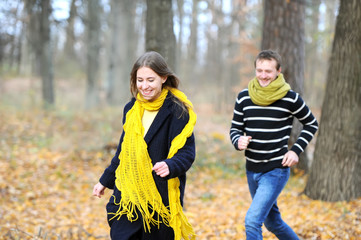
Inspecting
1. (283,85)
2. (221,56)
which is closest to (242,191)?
(283,85)

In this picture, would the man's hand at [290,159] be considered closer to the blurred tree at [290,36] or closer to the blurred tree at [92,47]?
the blurred tree at [290,36]

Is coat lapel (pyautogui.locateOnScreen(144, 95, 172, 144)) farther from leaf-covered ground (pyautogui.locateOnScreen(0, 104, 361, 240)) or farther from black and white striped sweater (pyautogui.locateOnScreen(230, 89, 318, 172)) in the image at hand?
leaf-covered ground (pyautogui.locateOnScreen(0, 104, 361, 240))

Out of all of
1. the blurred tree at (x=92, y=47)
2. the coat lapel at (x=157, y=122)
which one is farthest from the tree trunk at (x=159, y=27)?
the blurred tree at (x=92, y=47)

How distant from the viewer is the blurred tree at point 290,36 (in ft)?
23.0

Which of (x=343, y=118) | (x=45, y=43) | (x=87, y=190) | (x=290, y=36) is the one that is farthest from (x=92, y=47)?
(x=343, y=118)

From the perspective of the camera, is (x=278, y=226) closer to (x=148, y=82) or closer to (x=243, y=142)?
(x=243, y=142)

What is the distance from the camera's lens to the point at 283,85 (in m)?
3.29

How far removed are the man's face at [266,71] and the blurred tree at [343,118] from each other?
2.37m

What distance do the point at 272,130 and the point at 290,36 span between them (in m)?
4.42

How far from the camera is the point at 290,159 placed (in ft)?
10.4

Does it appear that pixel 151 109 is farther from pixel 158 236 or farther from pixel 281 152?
pixel 281 152

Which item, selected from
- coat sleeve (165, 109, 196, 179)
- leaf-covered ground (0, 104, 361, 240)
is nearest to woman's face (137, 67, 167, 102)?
coat sleeve (165, 109, 196, 179)

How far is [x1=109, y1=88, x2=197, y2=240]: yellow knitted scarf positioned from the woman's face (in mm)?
76

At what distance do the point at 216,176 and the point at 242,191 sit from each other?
51.4 inches
